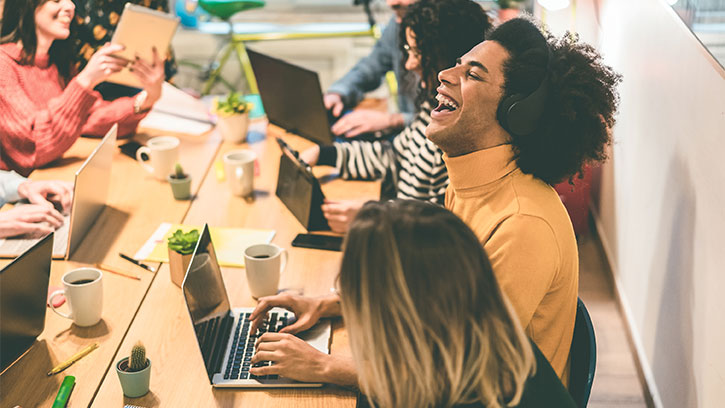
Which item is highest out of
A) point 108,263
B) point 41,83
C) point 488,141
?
point 488,141

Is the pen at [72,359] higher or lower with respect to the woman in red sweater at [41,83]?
lower

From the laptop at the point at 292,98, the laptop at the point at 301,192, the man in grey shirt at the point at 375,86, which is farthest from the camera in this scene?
the man in grey shirt at the point at 375,86

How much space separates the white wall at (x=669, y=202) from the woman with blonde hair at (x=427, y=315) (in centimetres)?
76

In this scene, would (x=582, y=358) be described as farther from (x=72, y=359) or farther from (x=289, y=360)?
(x=72, y=359)

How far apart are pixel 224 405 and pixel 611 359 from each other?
164 centimetres

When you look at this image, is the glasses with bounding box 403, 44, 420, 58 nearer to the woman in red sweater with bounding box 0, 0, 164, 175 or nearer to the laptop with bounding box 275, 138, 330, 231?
the laptop with bounding box 275, 138, 330, 231

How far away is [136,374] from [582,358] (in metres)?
0.78

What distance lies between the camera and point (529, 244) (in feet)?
4.48

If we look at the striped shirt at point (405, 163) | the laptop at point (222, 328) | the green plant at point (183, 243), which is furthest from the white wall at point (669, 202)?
the green plant at point (183, 243)

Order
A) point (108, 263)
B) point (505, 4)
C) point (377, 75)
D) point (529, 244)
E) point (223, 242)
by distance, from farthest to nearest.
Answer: point (505, 4), point (377, 75), point (223, 242), point (108, 263), point (529, 244)

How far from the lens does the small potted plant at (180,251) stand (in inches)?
62.9

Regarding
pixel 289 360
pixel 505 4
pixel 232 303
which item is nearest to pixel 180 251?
pixel 232 303

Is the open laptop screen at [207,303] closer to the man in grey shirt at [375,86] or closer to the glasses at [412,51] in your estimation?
the glasses at [412,51]

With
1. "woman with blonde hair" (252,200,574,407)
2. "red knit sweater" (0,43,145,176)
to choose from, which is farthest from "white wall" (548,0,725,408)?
"red knit sweater" (0,43,145,176)
